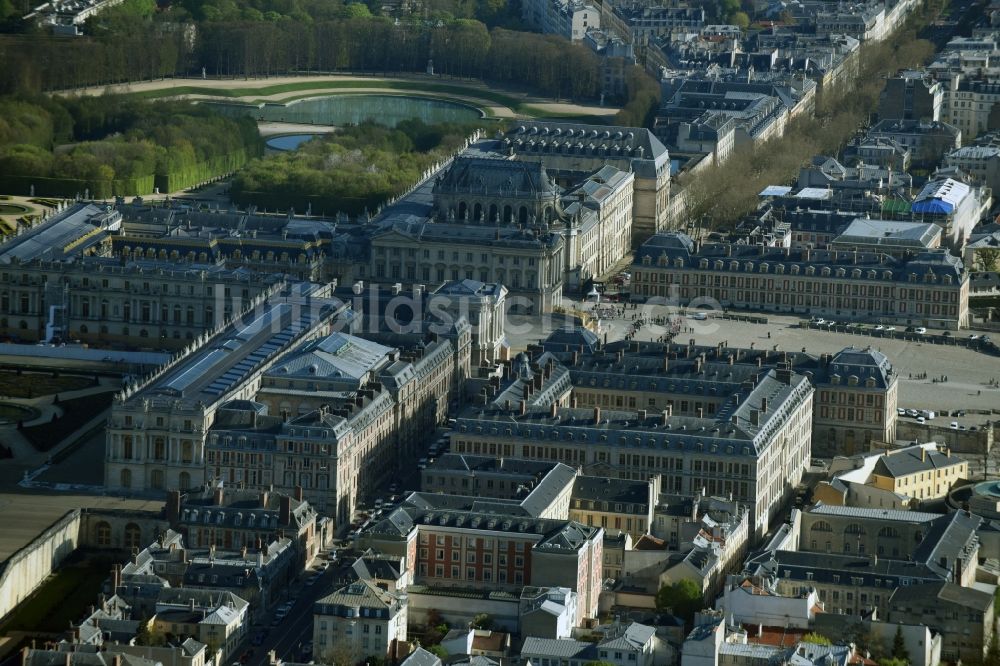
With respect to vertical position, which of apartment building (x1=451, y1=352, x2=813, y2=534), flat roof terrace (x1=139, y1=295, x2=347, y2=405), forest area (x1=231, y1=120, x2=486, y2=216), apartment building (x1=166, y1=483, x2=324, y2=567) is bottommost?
apartment building (x1=166, y1=483, x2=324, y2=567)

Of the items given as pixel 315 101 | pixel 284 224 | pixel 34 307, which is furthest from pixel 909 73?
pixel 34 307

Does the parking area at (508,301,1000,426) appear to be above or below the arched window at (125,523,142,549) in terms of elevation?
above

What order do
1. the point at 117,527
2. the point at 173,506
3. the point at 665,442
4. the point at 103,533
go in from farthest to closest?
1. the point at 665,442
2. the point at 103,533
3. the point at 117,527
4. the point at 173,506

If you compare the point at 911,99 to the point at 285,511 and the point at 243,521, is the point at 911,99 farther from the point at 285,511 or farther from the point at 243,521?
the point at 243,521

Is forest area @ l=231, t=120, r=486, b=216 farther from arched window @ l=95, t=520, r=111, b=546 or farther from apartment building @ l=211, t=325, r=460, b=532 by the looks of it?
arched window @ l=95, t=520, r=111, b=546

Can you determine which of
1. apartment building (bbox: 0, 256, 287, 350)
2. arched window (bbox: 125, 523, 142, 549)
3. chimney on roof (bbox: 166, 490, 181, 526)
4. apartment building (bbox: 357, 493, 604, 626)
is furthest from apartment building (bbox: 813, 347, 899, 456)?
arched window (bbox: 125, 523, 142, 549)

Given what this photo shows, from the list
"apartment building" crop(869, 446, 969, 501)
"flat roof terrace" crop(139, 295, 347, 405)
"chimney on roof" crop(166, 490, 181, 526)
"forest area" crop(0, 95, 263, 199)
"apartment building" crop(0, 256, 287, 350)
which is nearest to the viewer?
"chimney on roof" crop(166, 490, 181, 526)

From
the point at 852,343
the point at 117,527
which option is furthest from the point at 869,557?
the point at 852,343
